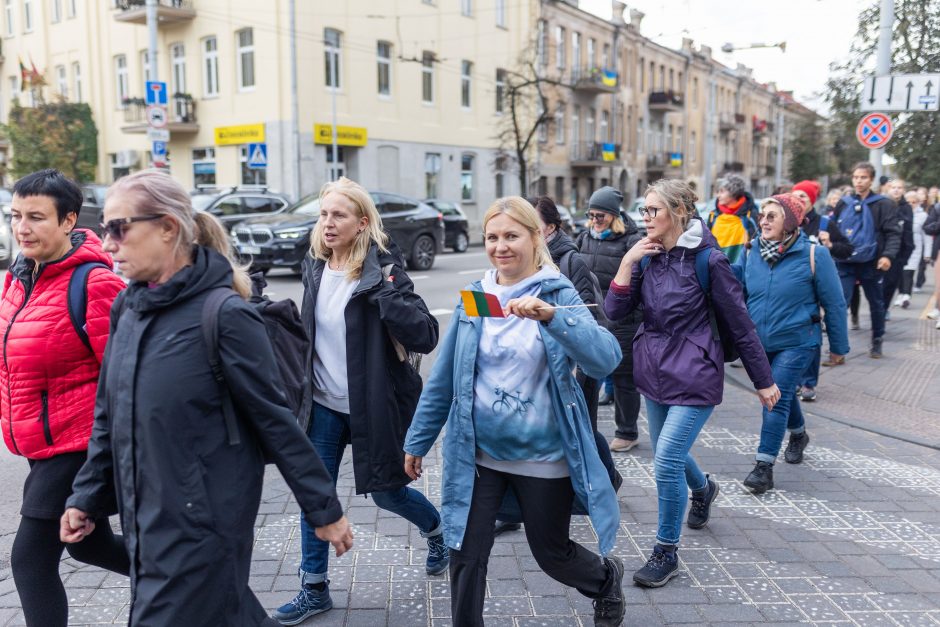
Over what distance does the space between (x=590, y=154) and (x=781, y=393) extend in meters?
39.3

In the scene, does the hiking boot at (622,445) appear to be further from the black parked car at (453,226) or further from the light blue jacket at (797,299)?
the black parked car at (453,226)

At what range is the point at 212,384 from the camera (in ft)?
7.23

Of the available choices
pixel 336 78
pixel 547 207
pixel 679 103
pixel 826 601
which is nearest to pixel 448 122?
pixel 336 78

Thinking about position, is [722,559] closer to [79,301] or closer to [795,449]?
[795,449]

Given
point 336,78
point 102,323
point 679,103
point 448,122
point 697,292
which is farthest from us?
point 679,103

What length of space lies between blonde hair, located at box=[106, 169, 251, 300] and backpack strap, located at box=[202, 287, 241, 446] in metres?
0.15

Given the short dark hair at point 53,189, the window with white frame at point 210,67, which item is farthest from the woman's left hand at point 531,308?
the window with white frame at point 210,67

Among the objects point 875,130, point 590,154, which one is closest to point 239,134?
point 590,154

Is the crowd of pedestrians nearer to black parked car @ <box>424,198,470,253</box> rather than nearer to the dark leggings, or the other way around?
the dark leggings

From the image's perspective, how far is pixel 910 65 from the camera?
1838 cm

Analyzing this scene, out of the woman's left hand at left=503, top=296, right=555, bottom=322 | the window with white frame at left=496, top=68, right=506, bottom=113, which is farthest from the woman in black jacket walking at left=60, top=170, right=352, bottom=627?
the window with white frame at left=496, top=68, right=506, bottom=113

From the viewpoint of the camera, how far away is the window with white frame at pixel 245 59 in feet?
89.5

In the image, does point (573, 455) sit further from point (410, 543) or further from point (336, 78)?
point (336, 78)

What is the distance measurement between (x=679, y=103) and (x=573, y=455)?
51.8m
